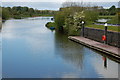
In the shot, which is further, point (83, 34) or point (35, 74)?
point (83, 34)

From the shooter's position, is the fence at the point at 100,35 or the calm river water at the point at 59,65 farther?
the fence at the point at 100,35

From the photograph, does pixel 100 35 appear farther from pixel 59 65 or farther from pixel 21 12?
pixel 21 12

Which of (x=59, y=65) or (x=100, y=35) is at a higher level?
(x=100, y=35)

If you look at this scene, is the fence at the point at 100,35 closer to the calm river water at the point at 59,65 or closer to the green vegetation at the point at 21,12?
the calm river water at the point at 59,65

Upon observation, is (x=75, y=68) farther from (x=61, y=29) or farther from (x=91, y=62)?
(x=61, y=29)

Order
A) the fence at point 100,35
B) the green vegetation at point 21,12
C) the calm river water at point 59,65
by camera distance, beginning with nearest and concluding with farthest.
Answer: the calm river water at point 59,65, the fence at point 100,35, the green vegetation at point 21,12

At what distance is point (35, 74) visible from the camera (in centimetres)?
1030

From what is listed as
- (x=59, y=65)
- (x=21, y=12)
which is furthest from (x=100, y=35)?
(x=21, y=12)

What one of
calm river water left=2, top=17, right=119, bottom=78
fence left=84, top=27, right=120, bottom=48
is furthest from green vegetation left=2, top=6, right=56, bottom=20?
calm river water left=2, top=17, right=119, bottom=78

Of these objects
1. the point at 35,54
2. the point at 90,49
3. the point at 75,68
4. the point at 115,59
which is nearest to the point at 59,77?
the point at 75,68

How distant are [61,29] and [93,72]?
25721mm

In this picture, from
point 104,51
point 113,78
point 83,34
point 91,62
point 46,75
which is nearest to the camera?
point 113,78

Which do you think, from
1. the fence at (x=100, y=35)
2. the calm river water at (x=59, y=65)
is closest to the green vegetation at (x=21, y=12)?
the fence at (x=100, y=35)

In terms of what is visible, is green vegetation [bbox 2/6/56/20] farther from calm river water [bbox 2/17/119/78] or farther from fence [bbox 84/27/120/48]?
calm river water [bbox 2/17/119/78]
